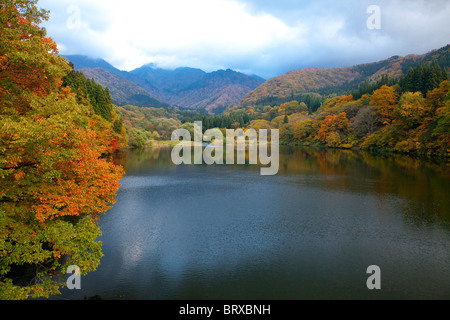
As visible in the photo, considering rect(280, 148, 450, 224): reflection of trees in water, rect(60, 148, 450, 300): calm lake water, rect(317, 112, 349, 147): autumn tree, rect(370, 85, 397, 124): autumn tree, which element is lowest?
rect(60, 148, 450, 300): calm lake water

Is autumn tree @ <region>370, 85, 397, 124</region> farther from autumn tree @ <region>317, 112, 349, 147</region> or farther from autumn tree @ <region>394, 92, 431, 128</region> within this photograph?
autumn tree @ <region>317, 112, 349, 147</region>

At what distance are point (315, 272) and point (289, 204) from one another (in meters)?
10.8

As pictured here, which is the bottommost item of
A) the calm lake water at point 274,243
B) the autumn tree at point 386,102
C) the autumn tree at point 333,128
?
the calm lake water at point 274,243

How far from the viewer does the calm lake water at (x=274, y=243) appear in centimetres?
1104

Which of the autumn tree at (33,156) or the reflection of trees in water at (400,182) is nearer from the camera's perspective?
the autumn tree at (33,156)

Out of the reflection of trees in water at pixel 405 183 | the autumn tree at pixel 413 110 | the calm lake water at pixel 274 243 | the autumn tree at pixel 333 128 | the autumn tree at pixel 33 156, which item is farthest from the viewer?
the autumn tree at pixel 333 128

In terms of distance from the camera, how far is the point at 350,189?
28.1 m

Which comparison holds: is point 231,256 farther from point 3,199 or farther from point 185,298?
point 3,199

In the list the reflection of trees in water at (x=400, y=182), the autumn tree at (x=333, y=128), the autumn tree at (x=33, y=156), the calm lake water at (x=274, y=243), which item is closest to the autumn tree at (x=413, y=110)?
the reflection of trees in water at (x=400, y=182)

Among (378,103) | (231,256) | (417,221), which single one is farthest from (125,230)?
(378,103)

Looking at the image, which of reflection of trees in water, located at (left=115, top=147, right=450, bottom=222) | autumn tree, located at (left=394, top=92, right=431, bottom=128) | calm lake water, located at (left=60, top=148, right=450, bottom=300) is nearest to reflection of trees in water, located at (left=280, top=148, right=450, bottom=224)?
reflection of trees in water, located at (left=115, top=147, right=450, bottom=222)

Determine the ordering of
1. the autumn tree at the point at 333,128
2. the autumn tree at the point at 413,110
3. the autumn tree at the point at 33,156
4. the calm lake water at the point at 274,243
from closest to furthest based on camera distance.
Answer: the autumn tree at the point at 33,156
the calm lake water at the point at 274,243
the autumn tree at the point at 413,110
the autumn tree at the point at 333,128

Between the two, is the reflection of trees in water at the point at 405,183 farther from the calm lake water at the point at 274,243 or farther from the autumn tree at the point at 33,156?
the autumn tree at the point at 33,156

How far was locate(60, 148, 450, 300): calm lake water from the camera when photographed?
1104 centimetres
